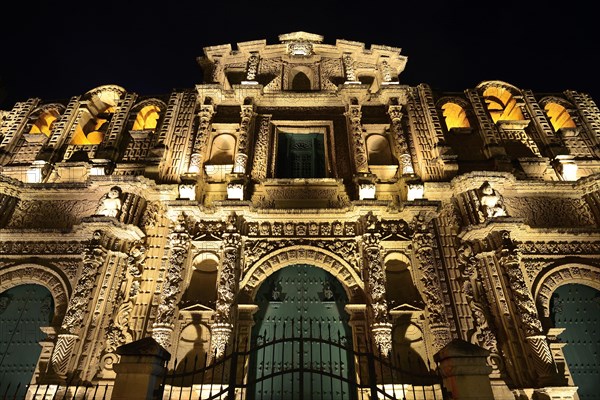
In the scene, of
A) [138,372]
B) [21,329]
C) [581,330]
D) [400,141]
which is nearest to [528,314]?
[581,330]

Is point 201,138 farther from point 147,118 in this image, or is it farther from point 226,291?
point 226,291

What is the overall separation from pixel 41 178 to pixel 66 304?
4.71 meters

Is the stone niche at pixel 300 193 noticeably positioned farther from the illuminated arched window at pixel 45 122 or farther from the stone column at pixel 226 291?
the illuminated arched window at pixel 45 122

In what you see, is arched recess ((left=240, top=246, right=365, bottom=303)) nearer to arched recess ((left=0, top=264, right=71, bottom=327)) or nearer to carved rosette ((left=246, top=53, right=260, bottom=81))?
arched recess ((left=0, top=264, right=71, bottom=327))

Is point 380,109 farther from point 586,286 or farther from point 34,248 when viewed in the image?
point 34,248

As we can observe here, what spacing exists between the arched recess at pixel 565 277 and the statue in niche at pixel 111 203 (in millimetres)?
11431

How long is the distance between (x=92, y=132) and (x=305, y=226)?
9539mm

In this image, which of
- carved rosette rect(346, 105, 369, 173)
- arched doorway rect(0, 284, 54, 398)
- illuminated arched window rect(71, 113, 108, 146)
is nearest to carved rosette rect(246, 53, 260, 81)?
carved rosette rect(346, 105, 369, 173)

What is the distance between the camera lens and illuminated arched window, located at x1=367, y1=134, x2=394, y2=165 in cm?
1243

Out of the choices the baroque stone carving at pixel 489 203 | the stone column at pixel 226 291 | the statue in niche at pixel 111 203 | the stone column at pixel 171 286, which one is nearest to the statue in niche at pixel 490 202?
the baroque stone carving at pixel 489 203

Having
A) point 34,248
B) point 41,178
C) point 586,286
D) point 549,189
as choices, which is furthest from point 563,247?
point 41,178

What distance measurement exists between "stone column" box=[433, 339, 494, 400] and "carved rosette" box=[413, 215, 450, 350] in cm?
301

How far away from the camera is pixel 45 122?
14.3 m

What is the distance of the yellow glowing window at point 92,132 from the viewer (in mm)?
14047
